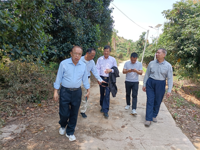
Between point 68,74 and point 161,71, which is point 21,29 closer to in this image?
point 68,74

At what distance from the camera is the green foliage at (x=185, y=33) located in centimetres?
845

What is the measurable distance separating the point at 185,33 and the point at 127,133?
778cm

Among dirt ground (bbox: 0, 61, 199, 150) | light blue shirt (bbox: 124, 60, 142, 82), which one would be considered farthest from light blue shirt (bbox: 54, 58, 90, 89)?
light blue shirt (bbox: 124, 60, 142, 82)

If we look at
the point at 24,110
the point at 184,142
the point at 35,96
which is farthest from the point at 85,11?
the point at 184,142

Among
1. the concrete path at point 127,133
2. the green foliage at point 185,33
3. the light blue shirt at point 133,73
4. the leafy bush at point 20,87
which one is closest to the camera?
the concrete path at point 127,133

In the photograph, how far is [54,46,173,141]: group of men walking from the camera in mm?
2678

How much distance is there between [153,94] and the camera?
3.86 metres

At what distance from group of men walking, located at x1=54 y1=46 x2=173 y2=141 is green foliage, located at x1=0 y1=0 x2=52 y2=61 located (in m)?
1.10

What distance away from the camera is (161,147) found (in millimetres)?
2906

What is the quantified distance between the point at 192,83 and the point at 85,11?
12.4 meters

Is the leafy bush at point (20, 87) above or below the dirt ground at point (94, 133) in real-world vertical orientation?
above

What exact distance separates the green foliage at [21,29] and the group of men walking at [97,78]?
3.62 ft

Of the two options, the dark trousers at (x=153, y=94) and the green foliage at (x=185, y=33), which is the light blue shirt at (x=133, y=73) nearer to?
the dark trousers at (x=153, y=94)

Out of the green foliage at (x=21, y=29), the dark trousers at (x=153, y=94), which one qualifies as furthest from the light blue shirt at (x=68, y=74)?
the dark trousers at (x=153, y=94)
